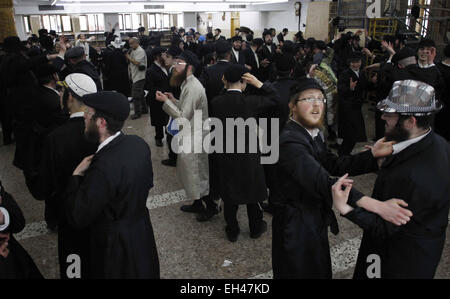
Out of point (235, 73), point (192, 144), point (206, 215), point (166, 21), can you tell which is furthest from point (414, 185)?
point (166, 21)

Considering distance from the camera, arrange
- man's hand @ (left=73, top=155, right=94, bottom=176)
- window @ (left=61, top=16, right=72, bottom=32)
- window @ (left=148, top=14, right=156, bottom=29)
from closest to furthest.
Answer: man's hand @ (left=73, top=155, right=94, bottom=176) → window @ (left=61, top=16, right=72, bottom=32) → window @ (left=148, top=14, right=156, bottom=29)

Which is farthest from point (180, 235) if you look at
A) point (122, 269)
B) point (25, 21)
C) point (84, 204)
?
point (25, 21)

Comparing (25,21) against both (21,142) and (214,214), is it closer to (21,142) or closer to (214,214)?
(21,142)

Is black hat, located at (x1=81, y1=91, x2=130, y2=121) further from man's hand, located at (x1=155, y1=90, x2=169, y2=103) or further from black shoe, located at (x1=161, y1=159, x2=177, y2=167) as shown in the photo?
black shoe, located at (x1=161, y1=159, x2=177, y2=167)

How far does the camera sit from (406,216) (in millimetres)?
1663

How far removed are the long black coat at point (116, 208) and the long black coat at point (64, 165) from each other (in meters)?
0.28

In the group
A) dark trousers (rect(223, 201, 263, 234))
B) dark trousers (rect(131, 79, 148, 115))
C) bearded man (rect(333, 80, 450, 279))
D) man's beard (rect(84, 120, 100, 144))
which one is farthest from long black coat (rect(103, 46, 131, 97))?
bearded man (rect(333, 80, 450, 279))

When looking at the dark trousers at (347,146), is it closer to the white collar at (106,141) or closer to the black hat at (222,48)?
the black hat at (222,48)

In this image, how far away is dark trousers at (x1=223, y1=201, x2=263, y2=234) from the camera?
11.5 ft

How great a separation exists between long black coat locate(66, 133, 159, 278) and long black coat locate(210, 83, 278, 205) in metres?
1.34

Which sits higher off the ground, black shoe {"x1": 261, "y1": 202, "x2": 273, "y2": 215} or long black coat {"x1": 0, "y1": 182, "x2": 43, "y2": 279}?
long black coat {"x1": 0, "y1": 182, "x2": 43, "y2": 279}

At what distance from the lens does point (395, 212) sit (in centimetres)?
169

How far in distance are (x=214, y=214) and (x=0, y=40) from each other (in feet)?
24.0

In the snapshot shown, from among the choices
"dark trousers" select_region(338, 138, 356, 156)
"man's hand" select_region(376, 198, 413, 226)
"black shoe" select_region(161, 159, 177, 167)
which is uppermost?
"man's hand" select_region(376, 198, 413, 226)
